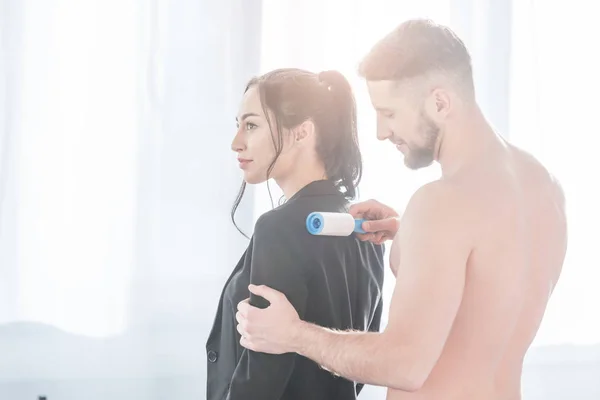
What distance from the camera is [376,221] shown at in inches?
46.5

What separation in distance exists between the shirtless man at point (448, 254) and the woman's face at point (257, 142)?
249mm

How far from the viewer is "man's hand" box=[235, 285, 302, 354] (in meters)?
1.00

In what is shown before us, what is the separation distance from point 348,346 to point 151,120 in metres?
1.04

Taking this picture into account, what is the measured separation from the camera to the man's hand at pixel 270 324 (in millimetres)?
1003

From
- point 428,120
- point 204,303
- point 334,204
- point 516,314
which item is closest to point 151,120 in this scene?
point 204,303

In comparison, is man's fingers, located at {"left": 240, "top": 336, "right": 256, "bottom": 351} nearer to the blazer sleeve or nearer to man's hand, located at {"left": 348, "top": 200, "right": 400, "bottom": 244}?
the blazer sleeve

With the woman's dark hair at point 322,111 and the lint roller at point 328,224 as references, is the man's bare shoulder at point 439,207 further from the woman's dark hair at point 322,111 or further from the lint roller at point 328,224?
the woman's dark hair at point 322,111

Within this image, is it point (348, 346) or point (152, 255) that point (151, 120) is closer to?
point (152, 255)

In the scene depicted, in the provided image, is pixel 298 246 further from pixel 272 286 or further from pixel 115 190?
pixel 115 190

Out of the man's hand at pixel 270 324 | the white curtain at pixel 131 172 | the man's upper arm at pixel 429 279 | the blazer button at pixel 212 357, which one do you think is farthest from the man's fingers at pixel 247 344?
the white curtain at pixel 131 172

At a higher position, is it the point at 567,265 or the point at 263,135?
the point at 263,135

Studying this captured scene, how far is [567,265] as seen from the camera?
2061mm

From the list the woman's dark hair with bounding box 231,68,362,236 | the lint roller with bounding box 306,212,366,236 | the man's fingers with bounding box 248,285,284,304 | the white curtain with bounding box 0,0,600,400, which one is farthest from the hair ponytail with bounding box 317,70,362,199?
the white curtain with bounding box 0,0,600,400

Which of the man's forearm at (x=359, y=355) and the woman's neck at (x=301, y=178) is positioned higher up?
the woman's neck at (x=301, y=178)
